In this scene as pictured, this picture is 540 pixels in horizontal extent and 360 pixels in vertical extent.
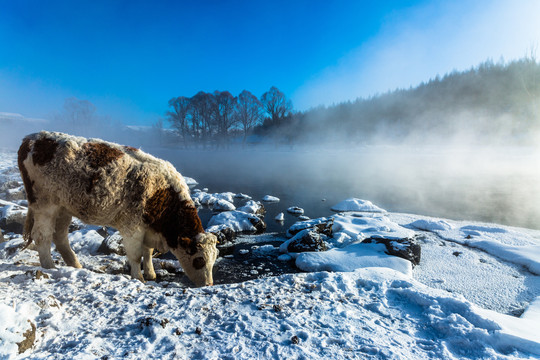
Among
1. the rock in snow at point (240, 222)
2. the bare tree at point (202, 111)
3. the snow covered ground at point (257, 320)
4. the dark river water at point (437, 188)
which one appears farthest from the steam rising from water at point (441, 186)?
the bare tree at point (202, 111)

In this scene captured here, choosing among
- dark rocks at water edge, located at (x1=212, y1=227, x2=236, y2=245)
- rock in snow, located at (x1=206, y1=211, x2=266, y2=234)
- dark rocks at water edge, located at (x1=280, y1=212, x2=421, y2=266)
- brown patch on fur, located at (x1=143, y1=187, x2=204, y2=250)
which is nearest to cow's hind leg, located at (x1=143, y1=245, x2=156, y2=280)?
brown patch on fur, located at (x1=143, y1=187, x2=204, y2=250)

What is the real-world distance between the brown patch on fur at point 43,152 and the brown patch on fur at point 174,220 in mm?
1494

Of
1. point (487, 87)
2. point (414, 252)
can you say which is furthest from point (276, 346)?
point (487, 87)

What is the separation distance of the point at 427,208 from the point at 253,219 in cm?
936

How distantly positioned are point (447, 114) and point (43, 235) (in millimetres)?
49792

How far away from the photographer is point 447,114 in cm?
3988

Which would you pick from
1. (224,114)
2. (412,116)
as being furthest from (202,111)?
(412,116)

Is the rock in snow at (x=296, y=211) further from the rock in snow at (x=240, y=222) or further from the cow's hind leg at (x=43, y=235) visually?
the cow's hind leg at (x=43, y=235)

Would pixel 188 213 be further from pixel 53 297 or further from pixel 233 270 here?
pixel 233 270

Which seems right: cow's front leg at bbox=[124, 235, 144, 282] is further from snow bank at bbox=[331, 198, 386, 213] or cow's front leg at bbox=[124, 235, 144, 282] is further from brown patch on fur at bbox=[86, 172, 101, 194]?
snow bank at bbox=[331, 198, 386, 213]

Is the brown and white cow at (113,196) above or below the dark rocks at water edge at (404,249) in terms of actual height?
above

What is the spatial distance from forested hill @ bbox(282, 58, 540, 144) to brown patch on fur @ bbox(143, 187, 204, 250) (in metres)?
40.6

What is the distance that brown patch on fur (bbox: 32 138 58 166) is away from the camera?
3434 mm

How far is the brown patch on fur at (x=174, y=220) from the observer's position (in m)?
3.71
